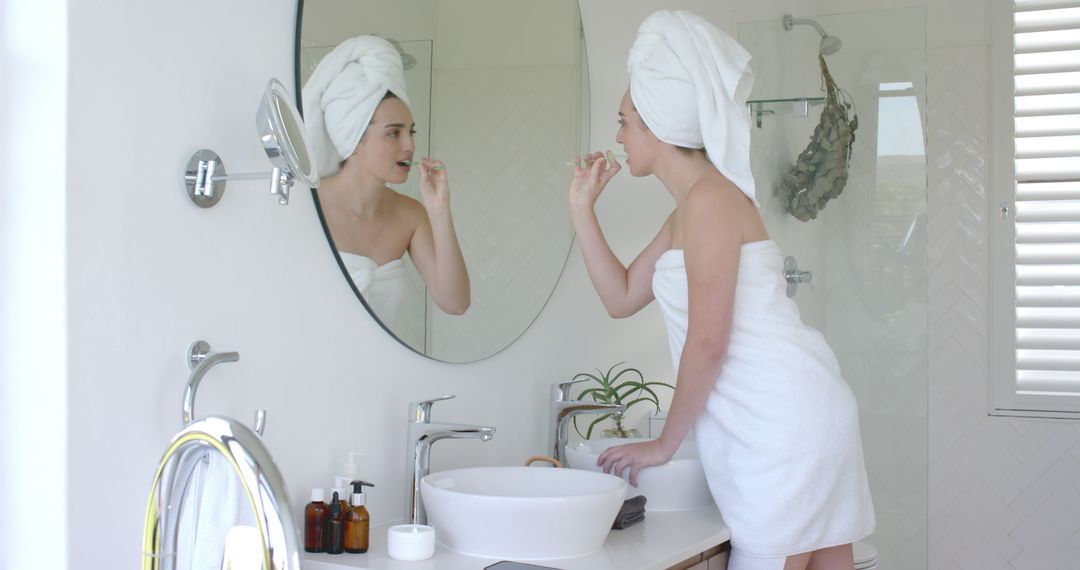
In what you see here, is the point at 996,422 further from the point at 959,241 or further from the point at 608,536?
the point at 608,536

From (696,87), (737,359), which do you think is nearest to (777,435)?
(737,359)

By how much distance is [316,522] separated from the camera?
1615mm

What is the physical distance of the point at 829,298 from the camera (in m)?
3.35

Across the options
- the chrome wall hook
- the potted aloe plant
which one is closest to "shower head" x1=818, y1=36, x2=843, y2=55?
the chrome wall hook

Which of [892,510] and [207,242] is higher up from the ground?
[207,242]

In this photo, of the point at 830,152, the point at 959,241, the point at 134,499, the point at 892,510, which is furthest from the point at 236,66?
the point at 959,241

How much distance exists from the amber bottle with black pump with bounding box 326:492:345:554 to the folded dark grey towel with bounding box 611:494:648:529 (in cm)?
49

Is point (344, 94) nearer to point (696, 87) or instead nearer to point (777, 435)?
point (696, 87)

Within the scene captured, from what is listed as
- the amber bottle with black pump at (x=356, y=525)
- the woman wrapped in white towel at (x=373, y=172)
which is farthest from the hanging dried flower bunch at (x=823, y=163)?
the amber bottle with black pump at (x=356, y=525)

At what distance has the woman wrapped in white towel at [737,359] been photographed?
6.28 feet

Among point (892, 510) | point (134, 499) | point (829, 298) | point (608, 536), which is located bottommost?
point (892, 510)

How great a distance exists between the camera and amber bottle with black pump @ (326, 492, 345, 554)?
1.61m

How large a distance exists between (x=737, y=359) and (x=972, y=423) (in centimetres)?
230

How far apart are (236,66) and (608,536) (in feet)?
3.25
